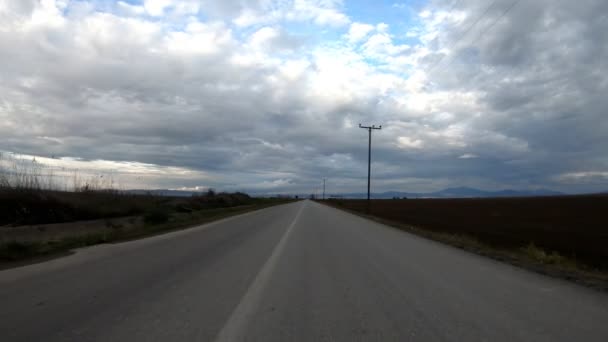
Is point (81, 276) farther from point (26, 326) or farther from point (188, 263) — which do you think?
point (26, 326)

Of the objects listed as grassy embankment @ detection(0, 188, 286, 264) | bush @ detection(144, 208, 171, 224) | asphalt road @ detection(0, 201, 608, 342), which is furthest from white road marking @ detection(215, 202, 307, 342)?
bush @ detection(144, 208, 171, 224)

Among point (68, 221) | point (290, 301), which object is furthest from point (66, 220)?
point (290, 301)

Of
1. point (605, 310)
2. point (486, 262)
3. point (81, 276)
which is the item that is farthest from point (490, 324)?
point (81, 276)

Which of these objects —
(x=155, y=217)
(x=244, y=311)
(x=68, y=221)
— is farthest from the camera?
(x=68, y=221)

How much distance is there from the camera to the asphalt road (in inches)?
185

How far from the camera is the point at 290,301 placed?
6.09 m

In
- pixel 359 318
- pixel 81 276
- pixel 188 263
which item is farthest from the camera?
pixel 188 263

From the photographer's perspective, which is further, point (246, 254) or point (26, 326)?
point (246, 254)

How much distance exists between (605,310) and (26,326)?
7.80 m

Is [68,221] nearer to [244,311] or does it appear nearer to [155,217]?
[155,217]

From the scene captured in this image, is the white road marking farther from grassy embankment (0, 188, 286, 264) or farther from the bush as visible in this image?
the bush

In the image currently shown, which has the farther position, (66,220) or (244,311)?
(66,220)

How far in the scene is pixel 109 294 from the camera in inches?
257

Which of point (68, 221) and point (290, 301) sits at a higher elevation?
point (290, 301)
